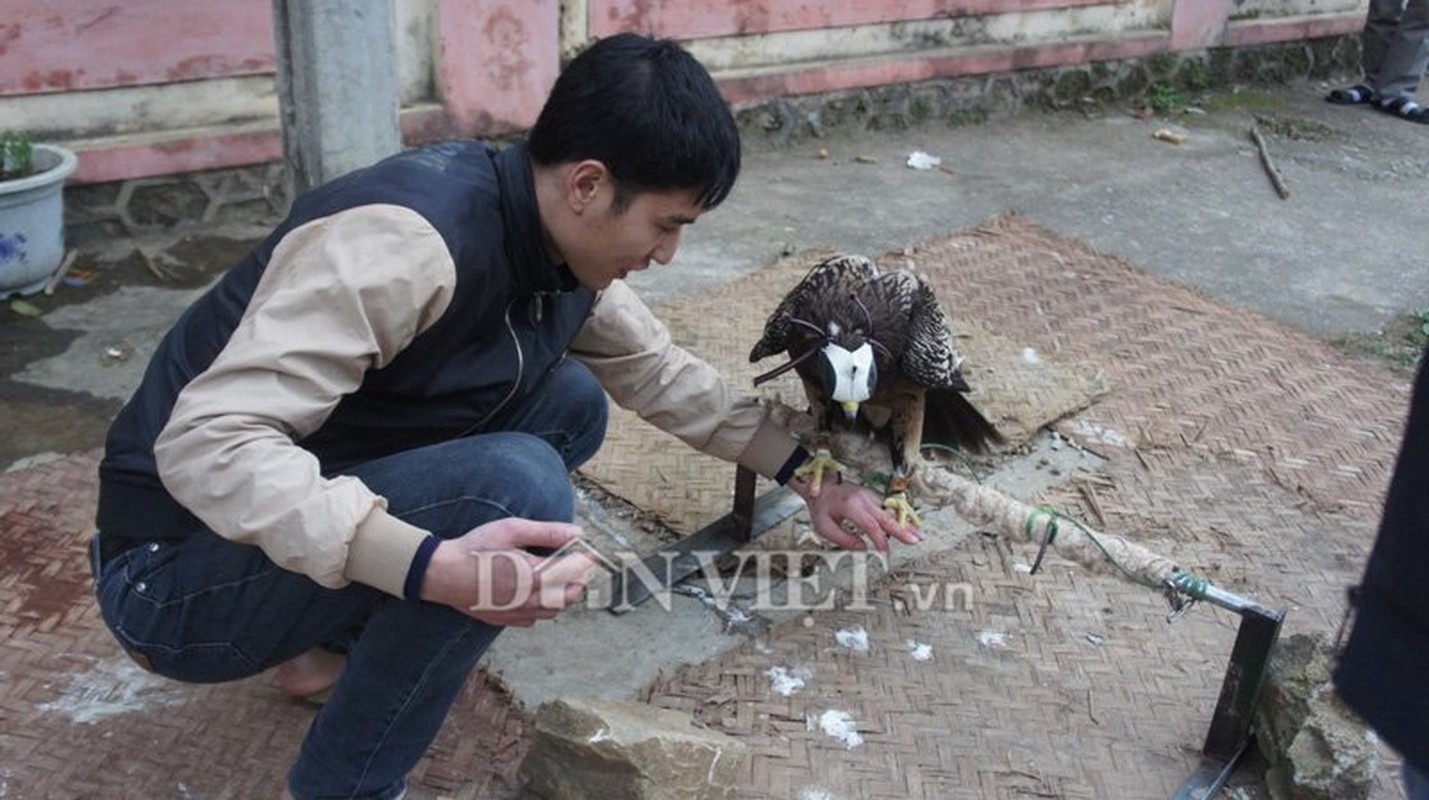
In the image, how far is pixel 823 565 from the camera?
3.05m

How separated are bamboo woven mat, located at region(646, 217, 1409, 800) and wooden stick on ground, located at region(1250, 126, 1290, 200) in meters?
2.13

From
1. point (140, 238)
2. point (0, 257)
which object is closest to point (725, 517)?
point (0, 257)

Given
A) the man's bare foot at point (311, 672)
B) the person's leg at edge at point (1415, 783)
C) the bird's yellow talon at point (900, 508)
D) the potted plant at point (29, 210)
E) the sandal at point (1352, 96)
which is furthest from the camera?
the sandal at point (1352, 96)

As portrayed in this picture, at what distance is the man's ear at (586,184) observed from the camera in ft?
6.17

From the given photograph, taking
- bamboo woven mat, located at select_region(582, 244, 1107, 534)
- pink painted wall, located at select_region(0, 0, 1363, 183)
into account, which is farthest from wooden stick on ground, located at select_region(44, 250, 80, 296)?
bamboo woven mat, located at select_region(582, 244, 1107, 534)

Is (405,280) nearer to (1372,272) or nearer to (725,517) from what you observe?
(725,517)

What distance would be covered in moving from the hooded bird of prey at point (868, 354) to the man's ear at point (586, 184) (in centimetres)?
70

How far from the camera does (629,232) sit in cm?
194

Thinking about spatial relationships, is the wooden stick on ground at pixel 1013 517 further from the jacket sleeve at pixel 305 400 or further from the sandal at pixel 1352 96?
the sandal at pixel 1352 96

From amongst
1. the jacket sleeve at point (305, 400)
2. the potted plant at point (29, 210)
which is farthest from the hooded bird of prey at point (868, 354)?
the potted plant at point (29, 210)

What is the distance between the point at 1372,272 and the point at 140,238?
16.0 ft

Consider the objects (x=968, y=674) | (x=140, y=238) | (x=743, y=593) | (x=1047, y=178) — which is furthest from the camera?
(x=1047, y=178)

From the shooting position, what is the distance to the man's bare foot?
93.0 inches

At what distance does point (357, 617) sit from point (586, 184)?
29.3 inches
